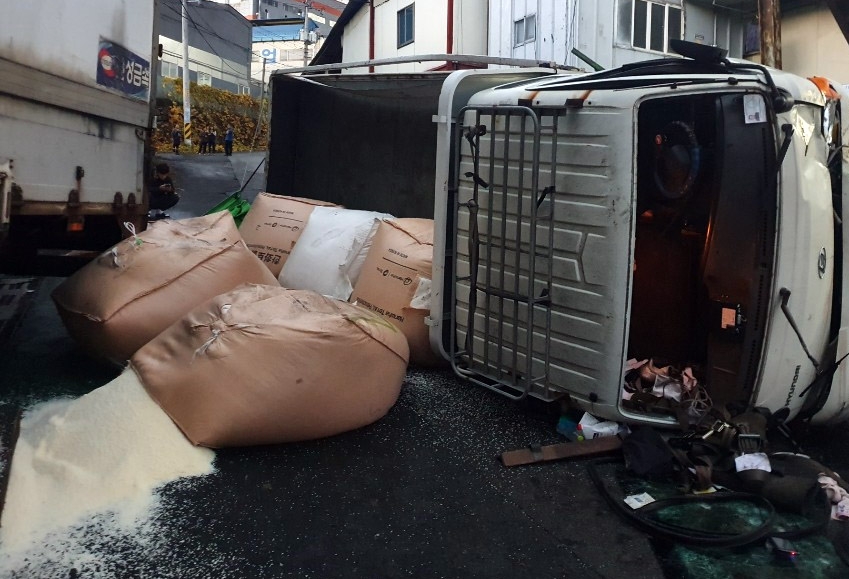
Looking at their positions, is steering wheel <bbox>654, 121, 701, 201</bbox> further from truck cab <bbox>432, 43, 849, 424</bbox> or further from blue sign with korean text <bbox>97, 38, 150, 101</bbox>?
blue sign with korean text <bbox>97, 38, 150, 101</bbox>

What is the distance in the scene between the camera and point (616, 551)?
214 cm

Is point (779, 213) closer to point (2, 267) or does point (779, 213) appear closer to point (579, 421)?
point (579, 421)

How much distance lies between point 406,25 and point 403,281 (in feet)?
42.1

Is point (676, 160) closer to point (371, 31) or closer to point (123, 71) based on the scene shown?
point (123, 71)

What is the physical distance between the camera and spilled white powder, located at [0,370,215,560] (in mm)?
2115

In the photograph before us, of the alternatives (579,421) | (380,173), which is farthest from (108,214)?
(579,421)

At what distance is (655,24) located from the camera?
38.8 feet

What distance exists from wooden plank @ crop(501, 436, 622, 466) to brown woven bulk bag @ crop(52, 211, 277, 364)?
179 cm

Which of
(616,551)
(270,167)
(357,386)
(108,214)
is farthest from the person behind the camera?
(270,167)

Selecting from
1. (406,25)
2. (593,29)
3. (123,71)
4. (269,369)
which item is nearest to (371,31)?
(406,25)

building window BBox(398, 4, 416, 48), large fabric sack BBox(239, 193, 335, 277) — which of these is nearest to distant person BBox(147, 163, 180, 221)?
large fabric sack BBox(239, 193, 335, 277)

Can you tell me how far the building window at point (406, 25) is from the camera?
1477 cm

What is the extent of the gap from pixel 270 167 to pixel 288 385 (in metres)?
3.72

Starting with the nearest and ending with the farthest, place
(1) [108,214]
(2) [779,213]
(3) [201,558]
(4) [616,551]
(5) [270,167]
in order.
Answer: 1. (3) [201,558]
2. (4) [616,551]
3. (2) [779,213]
4. (1) [108,214]
5. (5) [270,167]
